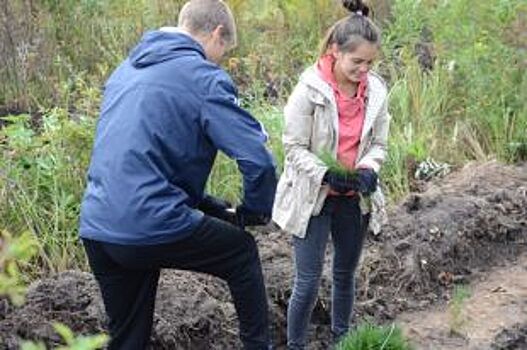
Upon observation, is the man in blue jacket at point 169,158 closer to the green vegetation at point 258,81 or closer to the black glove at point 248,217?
the black glove at point 248,217

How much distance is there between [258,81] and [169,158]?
450 centimetres

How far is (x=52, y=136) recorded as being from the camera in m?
5.37

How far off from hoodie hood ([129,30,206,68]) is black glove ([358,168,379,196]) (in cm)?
89

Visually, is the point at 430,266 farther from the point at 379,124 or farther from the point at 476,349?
the point at 379,124

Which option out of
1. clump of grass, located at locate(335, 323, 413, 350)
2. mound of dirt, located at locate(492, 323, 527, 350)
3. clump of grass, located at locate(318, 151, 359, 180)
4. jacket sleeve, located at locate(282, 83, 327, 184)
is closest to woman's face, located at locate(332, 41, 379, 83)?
jacket sleeve, located at locate(282, 83, 327, 184)

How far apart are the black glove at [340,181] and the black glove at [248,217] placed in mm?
321

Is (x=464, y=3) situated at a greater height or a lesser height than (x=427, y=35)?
greater

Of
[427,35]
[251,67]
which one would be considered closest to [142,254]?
[251,67]

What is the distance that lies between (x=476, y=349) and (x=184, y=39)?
7.88ft

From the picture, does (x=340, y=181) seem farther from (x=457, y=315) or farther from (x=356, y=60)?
(x=457, y=315)

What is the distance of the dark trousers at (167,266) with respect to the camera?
370cm

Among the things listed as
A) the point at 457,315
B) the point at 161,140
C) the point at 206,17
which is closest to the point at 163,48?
the point at 206,17

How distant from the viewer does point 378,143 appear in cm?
424

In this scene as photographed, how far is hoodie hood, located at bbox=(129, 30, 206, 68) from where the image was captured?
3.57 m
